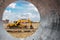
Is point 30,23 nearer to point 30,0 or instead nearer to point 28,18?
point 28,18

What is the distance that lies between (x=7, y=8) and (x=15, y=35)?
3.11 feet

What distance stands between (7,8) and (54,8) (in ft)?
5.20

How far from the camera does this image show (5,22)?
24.4 ft

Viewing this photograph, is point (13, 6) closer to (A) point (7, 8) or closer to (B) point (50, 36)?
(A) point (7, 8)

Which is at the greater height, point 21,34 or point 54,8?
point 54,8

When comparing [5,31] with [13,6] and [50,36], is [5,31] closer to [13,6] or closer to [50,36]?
[13,6]

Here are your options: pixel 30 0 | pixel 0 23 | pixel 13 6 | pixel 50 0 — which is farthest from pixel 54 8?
pixel 0 23

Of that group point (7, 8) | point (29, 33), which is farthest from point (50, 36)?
point (7, 8)

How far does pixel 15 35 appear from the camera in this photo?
7.45 metres

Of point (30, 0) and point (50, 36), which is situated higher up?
point (30, 0)

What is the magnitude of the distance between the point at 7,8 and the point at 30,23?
3.04 ft

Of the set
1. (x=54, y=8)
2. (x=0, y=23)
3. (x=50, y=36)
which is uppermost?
(x=54, y=8)

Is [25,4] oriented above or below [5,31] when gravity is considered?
above

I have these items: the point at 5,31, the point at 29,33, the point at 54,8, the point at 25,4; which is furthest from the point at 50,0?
the point at 5,31
